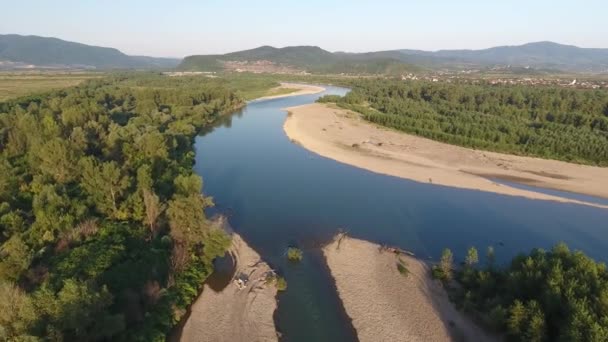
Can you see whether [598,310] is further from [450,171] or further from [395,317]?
[450,171]

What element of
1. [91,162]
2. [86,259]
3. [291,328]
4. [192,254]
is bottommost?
[291,328]

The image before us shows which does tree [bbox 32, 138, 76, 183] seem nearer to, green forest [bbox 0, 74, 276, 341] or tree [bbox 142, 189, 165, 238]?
green forest [bbox 0, 74, 276, 341]

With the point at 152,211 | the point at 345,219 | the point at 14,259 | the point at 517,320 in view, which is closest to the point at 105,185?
the point at 152,211

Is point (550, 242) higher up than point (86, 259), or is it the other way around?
point (86, 259)

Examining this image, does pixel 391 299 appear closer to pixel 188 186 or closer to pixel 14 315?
pixel 188 186

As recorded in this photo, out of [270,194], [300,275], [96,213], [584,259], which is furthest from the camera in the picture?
[270,194]

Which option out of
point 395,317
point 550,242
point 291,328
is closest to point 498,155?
point 550,242
